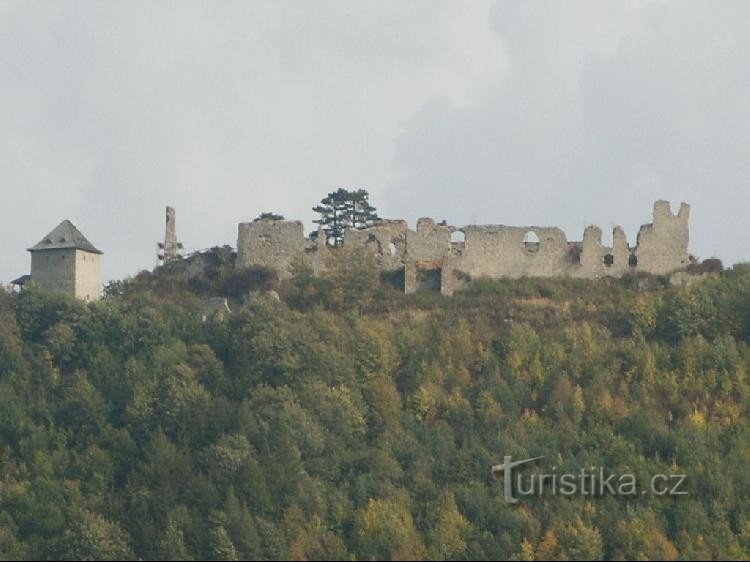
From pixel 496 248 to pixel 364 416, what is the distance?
25.0 feet

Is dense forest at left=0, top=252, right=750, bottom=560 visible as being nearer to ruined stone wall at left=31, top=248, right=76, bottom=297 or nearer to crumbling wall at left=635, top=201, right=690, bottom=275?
crumbling wall at left=635, top=201, right=690, bottom=275

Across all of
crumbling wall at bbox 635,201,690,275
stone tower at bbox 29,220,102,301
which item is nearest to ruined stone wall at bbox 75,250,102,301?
stone tower at bbox 29,220,102,301

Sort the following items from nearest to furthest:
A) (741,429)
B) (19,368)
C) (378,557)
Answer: (378,557) → (741,429) → (19,368)

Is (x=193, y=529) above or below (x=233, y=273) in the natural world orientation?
below

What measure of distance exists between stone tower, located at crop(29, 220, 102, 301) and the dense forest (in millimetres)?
801

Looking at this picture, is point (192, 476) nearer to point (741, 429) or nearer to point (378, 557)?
point (378, 557)

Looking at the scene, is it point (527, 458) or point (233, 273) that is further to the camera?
point (233, 273)

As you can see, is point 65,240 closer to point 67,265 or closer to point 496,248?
point 67,265

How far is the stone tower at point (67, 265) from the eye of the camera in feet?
230

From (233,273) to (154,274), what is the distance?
240cm

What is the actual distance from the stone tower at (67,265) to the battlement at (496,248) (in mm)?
3827

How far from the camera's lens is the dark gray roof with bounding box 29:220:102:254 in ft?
230

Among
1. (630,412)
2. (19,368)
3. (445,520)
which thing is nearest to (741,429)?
(630,412)

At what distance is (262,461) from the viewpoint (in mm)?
62156
